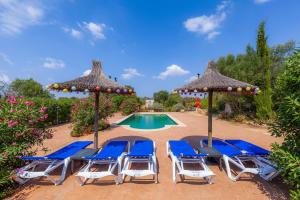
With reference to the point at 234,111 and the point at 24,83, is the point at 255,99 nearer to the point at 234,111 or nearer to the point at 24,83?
the point at 234,111

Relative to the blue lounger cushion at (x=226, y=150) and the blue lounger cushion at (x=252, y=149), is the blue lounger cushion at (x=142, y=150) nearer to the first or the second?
the blue lounger cushion at (x=226, y=150)

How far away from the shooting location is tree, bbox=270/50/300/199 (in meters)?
3.01

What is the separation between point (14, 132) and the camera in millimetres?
4301

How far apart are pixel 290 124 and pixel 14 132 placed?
271 inches

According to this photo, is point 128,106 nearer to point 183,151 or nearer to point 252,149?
point 183,151

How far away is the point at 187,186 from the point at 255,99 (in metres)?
12.8

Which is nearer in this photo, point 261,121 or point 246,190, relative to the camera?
point 246,190

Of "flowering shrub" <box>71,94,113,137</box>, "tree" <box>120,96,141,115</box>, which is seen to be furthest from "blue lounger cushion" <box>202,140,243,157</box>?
"tree" <box>120,96,141,115</box>

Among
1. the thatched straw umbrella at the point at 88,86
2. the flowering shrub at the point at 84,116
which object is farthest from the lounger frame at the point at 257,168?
the flowering shrub at the point at 84,116

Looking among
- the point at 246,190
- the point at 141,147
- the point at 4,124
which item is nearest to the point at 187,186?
the point at 246,190

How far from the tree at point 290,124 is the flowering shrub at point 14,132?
6.10m

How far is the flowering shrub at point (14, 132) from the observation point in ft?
12.9

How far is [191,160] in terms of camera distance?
5062 mm

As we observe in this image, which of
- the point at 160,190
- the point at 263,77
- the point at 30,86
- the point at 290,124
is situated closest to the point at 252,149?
the point at 290,124
